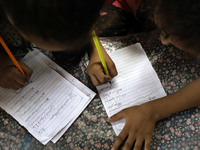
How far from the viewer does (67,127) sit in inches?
21.6

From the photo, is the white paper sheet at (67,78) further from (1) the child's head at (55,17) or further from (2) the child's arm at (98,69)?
(1) the child's head at (55,17)

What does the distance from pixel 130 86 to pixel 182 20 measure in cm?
26

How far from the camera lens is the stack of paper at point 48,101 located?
55 cm

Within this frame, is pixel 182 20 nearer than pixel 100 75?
Yes

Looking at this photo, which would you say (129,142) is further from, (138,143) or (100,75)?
(100,75)

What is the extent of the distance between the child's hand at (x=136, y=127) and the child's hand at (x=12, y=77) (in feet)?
0.92

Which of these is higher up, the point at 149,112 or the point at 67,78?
the point at 67,78

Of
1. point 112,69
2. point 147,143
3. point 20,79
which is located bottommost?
point 147,143

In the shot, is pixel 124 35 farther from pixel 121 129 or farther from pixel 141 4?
pixel 121 129

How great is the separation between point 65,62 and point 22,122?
0.71 ft

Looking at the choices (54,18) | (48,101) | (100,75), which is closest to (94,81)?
(100,75)

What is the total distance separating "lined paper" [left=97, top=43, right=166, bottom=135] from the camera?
570 millimetres

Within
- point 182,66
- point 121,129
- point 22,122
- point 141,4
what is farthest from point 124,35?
point 22,122

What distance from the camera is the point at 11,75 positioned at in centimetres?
57
